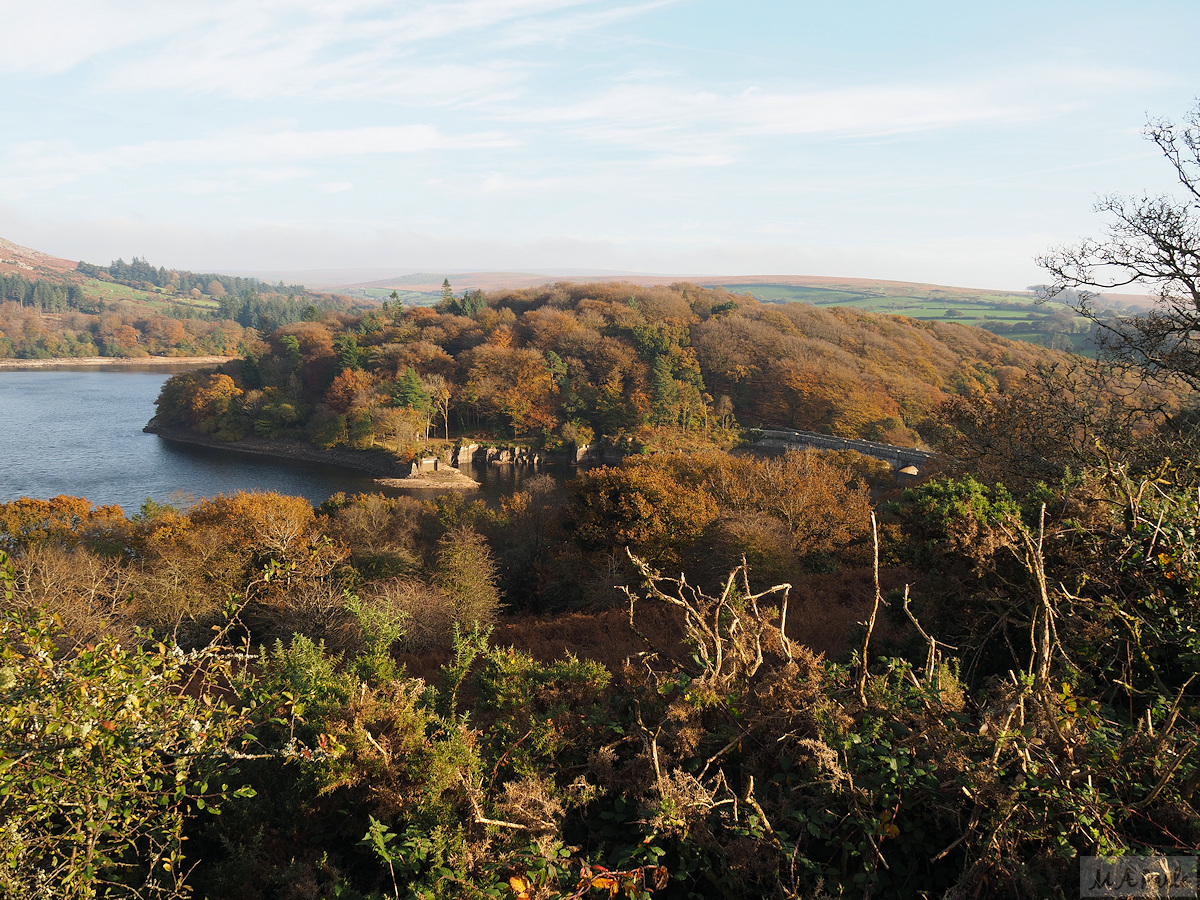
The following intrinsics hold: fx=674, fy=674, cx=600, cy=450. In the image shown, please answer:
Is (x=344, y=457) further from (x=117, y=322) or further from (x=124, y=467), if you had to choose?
(x=117, y=322)

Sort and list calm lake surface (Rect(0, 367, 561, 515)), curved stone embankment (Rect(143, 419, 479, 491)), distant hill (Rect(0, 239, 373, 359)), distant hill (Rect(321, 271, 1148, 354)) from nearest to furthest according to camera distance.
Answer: calm lake surface (Rect(0, 367, 561, 515))
curved stone embankment (Rect(143, 419, 479, 491))
distant hill (Rect(321, 271, 1148, 354))
distant hill (Rect(0, 239, 373, 359))

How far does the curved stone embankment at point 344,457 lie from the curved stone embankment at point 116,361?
5073 centimetres

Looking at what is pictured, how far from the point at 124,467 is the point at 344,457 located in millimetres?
13160

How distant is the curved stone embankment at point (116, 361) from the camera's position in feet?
323

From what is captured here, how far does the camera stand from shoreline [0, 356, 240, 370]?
98.4 metres

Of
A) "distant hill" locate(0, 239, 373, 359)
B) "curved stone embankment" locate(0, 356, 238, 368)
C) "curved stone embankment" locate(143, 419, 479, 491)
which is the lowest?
"curved stone embankment" locate(143, 419, 479, 491)

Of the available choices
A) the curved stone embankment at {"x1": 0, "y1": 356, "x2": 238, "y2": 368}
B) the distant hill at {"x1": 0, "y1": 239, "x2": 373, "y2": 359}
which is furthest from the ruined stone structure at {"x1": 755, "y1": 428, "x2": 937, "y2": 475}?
the curved stone embankment at {"x1": 0, "y1": 356, "x2": 238, "y2": 368}

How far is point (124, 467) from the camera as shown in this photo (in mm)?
42938

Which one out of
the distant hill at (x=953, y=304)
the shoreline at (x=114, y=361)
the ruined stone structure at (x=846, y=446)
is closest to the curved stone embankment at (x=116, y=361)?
the shoreline at (x=114, y=361)

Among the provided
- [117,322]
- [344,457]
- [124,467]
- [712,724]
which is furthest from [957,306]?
→ [117,322]

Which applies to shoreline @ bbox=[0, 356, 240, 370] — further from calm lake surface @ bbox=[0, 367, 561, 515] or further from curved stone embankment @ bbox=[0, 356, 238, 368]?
calm lake surface @ bbox=[0, 367, 561, 515]

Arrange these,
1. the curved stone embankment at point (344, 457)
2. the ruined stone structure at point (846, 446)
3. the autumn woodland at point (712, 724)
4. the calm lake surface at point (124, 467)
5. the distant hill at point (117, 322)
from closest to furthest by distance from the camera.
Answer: the autumn woodland at point (712, 724) → the calm lake surface at point (124, 467) → the ruined stone structure at point (846, 446) → the curved stone embankment at point (344, 457) → the distant hill at point (117, 322)

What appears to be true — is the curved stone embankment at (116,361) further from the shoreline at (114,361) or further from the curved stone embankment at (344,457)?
the curved stone embankment at (344,457)

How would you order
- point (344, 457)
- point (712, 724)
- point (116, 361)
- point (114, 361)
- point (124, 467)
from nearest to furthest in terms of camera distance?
point (712, 724) → point (124, 467) → point (344, 457) → point (114, 361) → point (116, 361)
